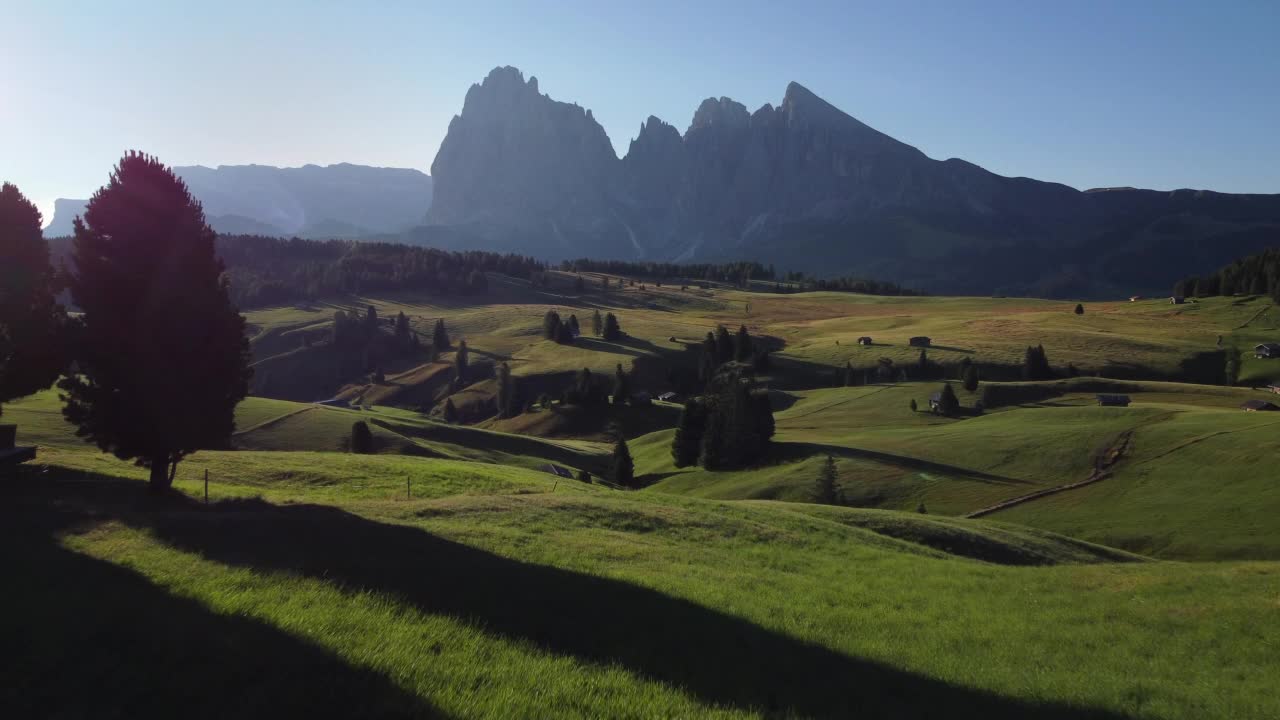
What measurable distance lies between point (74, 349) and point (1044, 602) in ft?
115

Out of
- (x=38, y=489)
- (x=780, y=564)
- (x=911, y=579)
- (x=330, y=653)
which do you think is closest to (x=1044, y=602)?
(x=911, y=579)

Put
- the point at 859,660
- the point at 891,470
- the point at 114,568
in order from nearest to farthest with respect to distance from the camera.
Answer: the point at 859,660 < the point at 114,568 < the point at 891,470

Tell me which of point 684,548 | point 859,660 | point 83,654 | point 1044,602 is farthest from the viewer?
point 684,548

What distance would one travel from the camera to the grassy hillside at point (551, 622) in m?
9.62

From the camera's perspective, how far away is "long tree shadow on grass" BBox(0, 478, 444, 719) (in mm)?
8680

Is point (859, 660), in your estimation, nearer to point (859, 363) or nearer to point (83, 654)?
point (83, 654)

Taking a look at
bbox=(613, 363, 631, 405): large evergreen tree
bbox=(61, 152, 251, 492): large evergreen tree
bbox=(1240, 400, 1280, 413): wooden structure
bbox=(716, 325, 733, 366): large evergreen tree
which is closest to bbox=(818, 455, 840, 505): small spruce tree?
bbox=(61, 152, 251, 492): large evergreen tree

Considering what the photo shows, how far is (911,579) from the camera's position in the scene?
2361 centimetres

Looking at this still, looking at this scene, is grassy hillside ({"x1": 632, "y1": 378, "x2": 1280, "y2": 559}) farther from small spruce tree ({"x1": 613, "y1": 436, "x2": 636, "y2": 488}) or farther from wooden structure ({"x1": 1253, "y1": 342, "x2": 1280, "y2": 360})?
wooden structure ({"x1": 1253, "y1": 342, "x2": 1280, "y2": 360})

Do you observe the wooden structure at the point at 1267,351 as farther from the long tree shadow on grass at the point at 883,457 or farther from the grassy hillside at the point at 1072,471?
the long tree shadow on grass at the point at 883,457

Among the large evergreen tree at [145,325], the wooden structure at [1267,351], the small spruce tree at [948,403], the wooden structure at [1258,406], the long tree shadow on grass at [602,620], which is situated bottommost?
the small spruce tree at [948,403]

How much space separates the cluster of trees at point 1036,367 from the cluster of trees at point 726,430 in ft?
235

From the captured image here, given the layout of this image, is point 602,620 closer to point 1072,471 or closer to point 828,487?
point 828,487

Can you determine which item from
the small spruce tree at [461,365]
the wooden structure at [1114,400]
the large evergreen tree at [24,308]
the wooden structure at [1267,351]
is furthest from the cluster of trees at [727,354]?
the large evergreen tree at [24,308]
